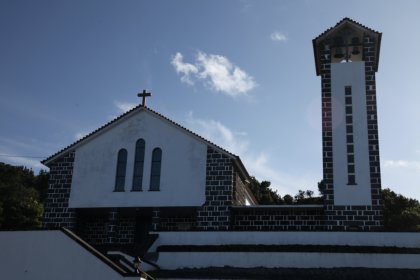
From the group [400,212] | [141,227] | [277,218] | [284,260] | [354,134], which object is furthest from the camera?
[400,212]

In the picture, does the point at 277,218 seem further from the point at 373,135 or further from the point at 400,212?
the point at 400,212

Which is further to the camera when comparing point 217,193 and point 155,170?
point 155,170

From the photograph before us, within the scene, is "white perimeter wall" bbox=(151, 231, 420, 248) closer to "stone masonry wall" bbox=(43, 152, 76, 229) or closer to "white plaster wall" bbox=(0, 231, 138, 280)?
"stone masonry wall" bbox=(43, 152, 76, 229)

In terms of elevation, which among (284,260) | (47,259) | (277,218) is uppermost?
(277,218)

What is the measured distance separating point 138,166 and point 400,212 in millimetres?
30534

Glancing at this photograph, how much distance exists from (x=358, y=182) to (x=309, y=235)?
14.9ft

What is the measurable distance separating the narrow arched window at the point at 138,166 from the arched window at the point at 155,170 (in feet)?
1.93

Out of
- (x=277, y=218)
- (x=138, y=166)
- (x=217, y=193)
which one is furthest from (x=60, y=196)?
(x=277, y=218)

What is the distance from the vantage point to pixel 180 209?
26469 millimetres

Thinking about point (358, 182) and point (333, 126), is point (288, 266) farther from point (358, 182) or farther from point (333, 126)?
point (333, 126)

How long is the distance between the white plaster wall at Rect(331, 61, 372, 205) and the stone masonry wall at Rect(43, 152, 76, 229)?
544 inches

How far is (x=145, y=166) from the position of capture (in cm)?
2700

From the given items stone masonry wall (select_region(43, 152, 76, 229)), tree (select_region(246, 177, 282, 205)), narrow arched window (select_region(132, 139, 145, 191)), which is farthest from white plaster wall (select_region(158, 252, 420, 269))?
tree (select_region(246, 177, 282, 205))

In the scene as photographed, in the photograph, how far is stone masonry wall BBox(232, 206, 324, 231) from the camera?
86.0 feet
